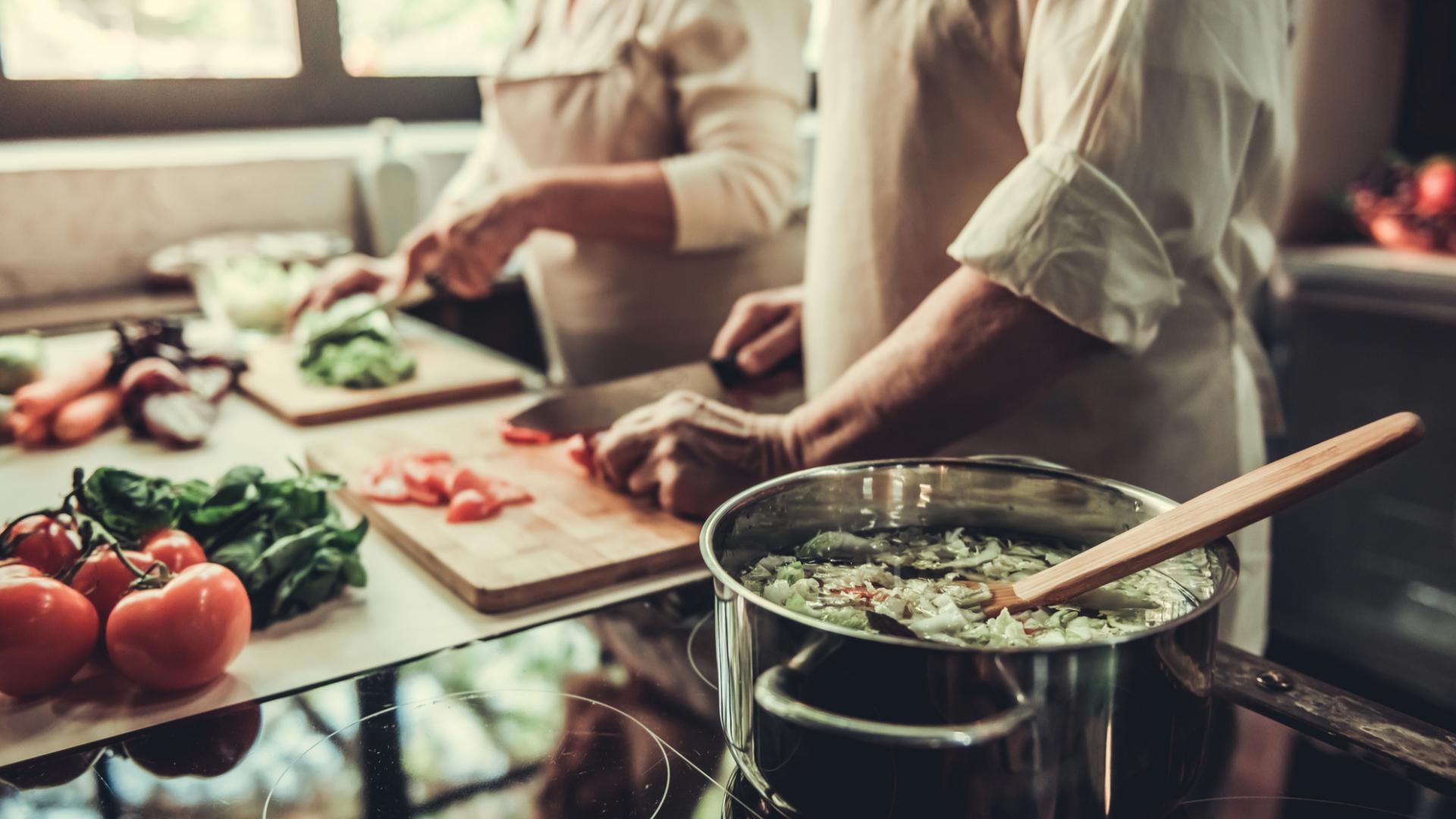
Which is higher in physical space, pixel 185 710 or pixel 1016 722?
pixel 1016 722

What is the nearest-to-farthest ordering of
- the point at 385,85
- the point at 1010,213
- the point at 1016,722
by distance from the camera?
the point at 1016,722 < the point at 1010,213 < the point at 385,85

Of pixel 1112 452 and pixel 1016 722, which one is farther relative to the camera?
pixel 1112 452

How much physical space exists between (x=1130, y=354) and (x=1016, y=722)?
0.52 meters

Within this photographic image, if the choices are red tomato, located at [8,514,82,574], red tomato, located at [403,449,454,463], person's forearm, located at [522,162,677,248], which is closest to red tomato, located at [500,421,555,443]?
red tomato, located at [403,449,454,463]

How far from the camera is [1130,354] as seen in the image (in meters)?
0.92

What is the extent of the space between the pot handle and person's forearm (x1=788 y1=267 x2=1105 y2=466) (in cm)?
48

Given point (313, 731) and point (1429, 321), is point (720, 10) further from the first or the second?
point (1429, 321)

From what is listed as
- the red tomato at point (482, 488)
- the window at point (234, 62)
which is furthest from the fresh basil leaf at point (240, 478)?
the window at point (234, 62)

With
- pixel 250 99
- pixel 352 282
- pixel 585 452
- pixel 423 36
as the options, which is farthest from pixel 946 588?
pixel 423 36

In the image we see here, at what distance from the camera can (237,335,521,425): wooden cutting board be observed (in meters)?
1.61

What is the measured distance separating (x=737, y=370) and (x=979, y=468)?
70cm

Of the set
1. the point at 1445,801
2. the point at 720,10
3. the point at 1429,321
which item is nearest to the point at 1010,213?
the point at 1445,801

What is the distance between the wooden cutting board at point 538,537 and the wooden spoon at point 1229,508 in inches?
19.4

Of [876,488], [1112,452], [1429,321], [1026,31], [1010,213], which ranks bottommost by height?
[1429,321]
